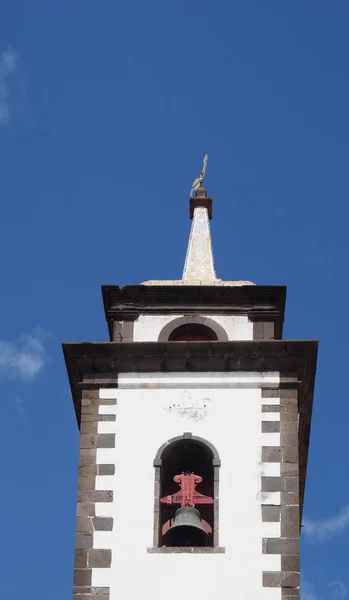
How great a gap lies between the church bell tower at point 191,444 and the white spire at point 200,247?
4.17ft

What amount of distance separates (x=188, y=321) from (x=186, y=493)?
11.0 feet

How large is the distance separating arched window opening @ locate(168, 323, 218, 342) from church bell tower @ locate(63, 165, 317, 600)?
0.02 meters

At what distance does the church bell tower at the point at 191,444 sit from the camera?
2719 cm

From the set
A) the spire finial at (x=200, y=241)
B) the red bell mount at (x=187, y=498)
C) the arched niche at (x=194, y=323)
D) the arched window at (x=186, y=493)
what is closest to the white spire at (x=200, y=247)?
the spire finial at (x=200, y=241)

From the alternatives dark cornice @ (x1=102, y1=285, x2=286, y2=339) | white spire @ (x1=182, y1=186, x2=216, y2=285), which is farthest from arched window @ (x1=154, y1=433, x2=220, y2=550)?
white spire @ (x1=182, y1=186, x2=216, y2=285)

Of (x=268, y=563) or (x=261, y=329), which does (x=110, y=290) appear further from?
(x=268, y=563)

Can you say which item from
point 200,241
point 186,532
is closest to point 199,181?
point 200,241

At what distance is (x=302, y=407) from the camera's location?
30.0m

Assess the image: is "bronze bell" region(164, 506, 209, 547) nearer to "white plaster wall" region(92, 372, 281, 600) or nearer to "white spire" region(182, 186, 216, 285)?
"white plaster wall" region(92, 372, 281, 600)

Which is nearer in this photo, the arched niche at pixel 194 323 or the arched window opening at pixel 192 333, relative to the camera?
the arched niche at pixel 194 323

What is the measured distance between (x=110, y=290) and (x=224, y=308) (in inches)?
72.7

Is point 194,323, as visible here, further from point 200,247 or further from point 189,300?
point 200,247

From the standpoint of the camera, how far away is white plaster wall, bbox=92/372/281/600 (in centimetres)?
2705

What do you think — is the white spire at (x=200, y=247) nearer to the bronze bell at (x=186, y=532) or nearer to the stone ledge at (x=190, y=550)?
the bronze bell at (x=186, y=532)
